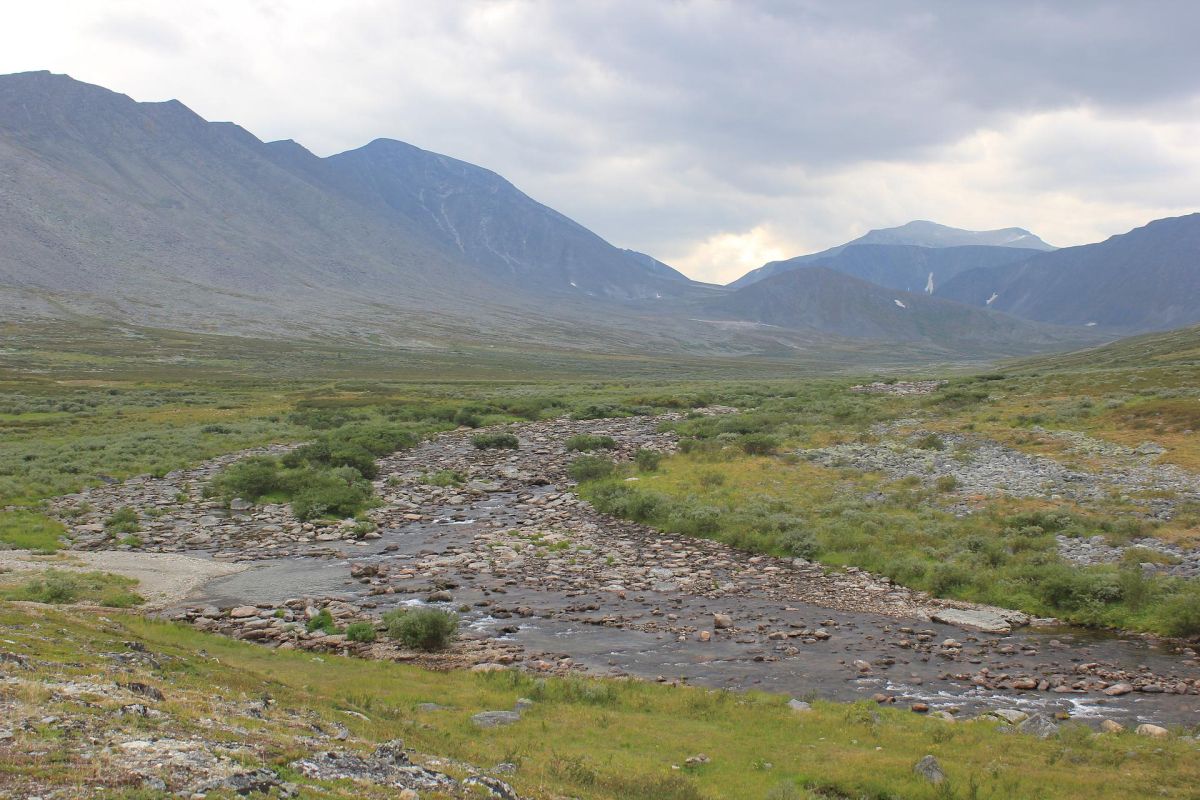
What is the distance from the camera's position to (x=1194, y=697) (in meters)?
14.9

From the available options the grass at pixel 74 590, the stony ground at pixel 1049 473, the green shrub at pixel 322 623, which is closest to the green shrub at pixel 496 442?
the stony ground at pixel 1049 473

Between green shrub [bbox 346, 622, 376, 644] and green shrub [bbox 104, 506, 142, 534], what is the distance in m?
14.9

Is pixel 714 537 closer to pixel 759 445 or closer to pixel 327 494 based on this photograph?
pixel 759 445

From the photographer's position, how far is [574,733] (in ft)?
43.7

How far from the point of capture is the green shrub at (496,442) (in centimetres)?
4934

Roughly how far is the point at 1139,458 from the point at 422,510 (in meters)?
31.6

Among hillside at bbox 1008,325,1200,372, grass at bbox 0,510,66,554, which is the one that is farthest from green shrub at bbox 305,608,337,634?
hillside at bbox 1008,325,1200,372

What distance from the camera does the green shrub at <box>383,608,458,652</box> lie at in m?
18.1

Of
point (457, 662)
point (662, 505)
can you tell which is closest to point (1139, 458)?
point (662, 505)

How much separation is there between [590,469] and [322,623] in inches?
814

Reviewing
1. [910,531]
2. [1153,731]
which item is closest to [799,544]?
[910,531]

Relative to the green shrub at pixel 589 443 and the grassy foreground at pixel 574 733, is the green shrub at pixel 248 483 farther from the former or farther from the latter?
the grassy foreground at pixel 574 733

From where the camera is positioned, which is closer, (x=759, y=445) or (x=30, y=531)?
(x=30, y=531)

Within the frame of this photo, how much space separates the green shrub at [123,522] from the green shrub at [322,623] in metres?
13.4
